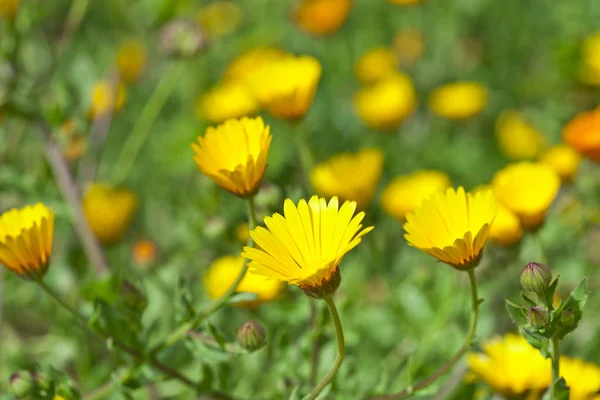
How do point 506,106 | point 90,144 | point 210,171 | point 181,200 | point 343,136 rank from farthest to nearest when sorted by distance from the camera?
point 506,106, point 343,136, point 181,200, point 90,144, point 210,171

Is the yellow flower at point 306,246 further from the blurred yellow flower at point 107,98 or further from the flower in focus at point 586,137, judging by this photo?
the blurred yellow flower at point 107,98

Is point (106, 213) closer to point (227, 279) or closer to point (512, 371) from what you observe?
point (227, 279)

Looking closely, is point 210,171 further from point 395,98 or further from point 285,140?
point 285,140

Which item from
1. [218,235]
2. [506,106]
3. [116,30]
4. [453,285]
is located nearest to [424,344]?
[453,285]

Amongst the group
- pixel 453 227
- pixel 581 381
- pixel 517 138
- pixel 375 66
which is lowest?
pixel 517 138

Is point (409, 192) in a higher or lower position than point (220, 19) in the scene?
lower

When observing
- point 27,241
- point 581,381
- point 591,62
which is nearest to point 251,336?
point 27,241

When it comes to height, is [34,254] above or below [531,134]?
above

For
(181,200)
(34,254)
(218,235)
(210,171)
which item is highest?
(210,171)
